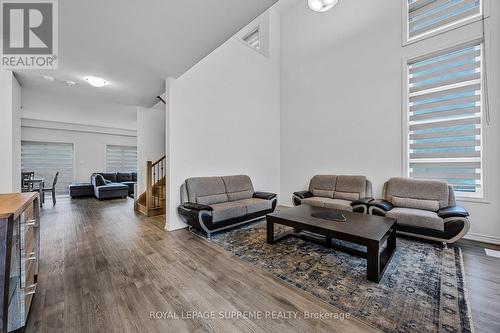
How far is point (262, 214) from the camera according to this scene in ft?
13.2

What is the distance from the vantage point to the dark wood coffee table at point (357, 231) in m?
1.99

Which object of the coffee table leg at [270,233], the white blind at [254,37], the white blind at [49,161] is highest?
the white blind at [254,37]

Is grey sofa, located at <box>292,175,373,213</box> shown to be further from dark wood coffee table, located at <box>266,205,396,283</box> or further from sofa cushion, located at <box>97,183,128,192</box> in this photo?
sofa cushion, located at <box>97,183,128,192</box>

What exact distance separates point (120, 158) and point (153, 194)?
5.64 metres

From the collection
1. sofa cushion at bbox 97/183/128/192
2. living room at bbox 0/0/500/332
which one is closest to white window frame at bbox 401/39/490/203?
living room at bbox 0/0/500/332

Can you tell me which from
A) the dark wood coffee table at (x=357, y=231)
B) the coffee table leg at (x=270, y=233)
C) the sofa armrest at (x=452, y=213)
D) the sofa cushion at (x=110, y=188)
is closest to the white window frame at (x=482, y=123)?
the sofa armrest at (x=452, y=213)

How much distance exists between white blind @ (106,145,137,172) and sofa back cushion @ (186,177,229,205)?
23.8 ft

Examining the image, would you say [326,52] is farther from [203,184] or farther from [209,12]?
[203,184]

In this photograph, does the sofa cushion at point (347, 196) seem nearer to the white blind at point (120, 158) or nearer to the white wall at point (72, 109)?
the white wall at point (72, 109)

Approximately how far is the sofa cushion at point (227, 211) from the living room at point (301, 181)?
3 centimetres

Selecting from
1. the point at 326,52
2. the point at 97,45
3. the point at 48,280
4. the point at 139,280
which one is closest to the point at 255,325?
the point at 139,280

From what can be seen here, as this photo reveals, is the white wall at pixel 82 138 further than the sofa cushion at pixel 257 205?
Yes

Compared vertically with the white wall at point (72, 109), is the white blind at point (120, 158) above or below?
below

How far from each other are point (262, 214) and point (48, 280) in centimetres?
305
